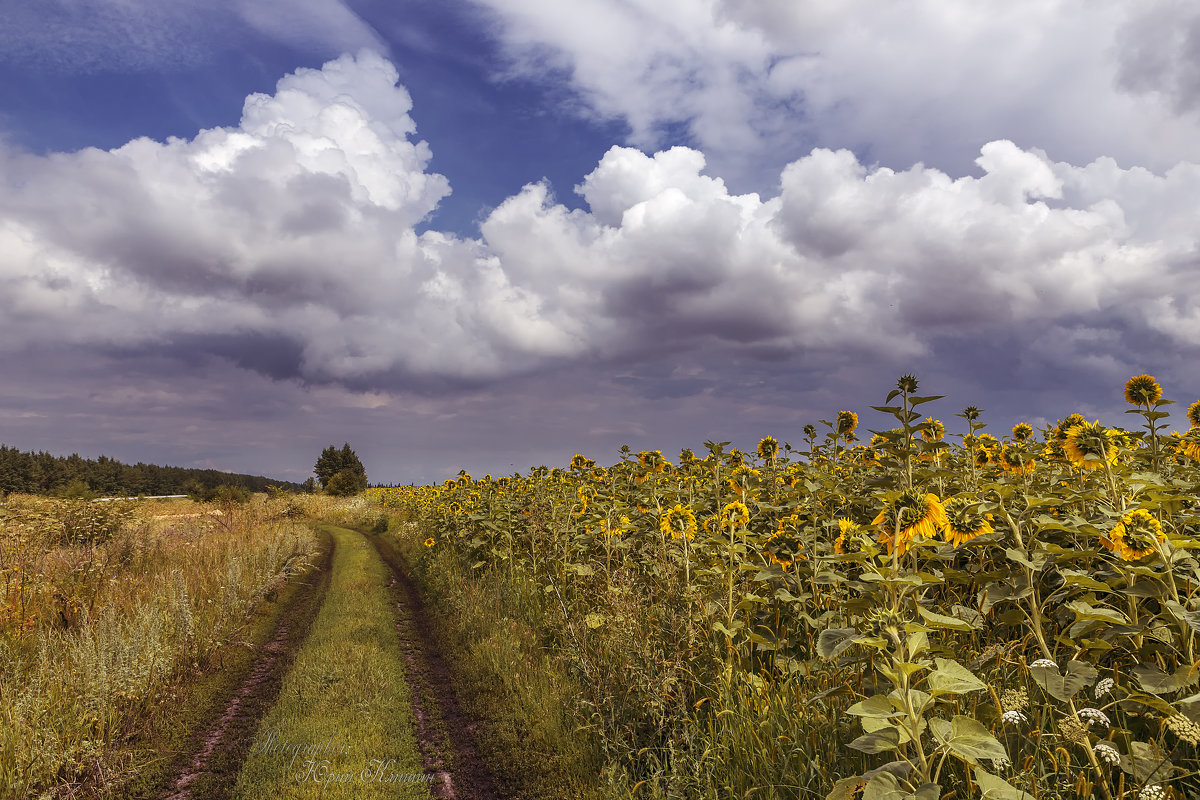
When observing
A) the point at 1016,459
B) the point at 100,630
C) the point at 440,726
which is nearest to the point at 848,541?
the point at 1016,459

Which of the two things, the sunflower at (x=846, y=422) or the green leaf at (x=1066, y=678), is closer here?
the green leaf at (x=1066, y=678)

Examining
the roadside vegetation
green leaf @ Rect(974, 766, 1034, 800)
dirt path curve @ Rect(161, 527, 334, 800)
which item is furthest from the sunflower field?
the roadside vegetation

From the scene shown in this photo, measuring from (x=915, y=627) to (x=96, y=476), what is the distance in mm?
111481

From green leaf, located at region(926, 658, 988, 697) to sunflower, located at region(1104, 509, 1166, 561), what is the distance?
4.25 ft

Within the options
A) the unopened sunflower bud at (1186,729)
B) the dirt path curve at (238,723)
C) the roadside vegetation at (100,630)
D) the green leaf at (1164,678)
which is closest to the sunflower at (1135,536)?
the green leaf at (1164,678)

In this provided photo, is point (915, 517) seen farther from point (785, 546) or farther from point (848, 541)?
point (785, 546)

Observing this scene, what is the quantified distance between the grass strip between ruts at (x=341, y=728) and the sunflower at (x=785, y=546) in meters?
4.05

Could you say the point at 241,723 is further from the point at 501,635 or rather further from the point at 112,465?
the point at 112,465

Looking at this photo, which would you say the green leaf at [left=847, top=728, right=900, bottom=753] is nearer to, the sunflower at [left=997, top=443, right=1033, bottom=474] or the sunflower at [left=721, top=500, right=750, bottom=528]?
the sunflower at [left=721, top=500, right=750, bottom=528]

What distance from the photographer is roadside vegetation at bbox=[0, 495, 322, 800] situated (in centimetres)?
597

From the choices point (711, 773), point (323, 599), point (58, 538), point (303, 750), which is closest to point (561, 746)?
point (711, 773)

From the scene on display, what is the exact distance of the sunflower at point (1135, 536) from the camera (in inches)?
127

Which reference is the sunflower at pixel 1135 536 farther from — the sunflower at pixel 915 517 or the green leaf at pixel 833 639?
the green leaf at pixel 833 639

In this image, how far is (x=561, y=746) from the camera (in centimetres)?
607
